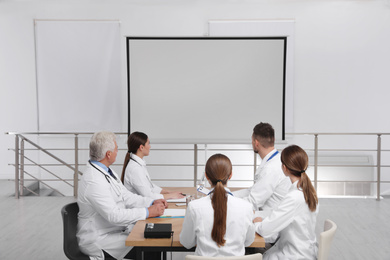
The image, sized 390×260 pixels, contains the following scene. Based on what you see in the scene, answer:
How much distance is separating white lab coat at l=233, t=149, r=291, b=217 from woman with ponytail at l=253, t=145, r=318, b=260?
1.64ft

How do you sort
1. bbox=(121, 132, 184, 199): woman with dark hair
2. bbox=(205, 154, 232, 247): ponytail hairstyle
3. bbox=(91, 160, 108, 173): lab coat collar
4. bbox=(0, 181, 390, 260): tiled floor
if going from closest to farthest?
bbox=(205, 154, 232, 247): ponytail hairstyle → bbox=(91, 160, 108, 173): lab coat collar → bbox=(121, 132, 184, 199): woman with dark hair → bbox=(0, 181, 390, 260): tiled floor

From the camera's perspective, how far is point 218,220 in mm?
1712

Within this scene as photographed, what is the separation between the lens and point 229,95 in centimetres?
514

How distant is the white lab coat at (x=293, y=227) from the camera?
75.5 inches

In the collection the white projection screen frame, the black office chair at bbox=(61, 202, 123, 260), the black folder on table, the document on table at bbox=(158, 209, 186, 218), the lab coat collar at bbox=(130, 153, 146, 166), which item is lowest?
the black office chair at bbox=(61, 202, 123, 260)

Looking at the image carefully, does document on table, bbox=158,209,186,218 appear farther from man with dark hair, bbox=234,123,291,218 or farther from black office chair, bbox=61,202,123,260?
man with dark hair, bbox=234,123,291,218

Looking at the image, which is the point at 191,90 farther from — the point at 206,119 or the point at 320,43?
the point at 320,43

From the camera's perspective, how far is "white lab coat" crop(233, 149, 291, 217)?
253 centimetres

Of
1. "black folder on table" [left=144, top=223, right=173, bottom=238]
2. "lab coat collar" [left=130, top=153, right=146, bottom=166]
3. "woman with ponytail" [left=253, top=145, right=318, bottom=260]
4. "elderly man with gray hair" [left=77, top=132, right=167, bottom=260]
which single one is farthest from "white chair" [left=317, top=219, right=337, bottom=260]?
"lab coat collar" [left=130, top=153, right=146, bottom=166]

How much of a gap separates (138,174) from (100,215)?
24.0 inches

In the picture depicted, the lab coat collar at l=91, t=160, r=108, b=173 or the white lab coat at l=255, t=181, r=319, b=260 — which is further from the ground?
the lab coat collar at l=91, t=160, r=108, b=173

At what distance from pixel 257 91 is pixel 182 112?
3.31 ft

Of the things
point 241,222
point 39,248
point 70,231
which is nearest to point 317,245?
point 241,222

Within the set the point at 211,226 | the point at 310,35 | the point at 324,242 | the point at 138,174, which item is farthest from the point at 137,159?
the point at 310,35
